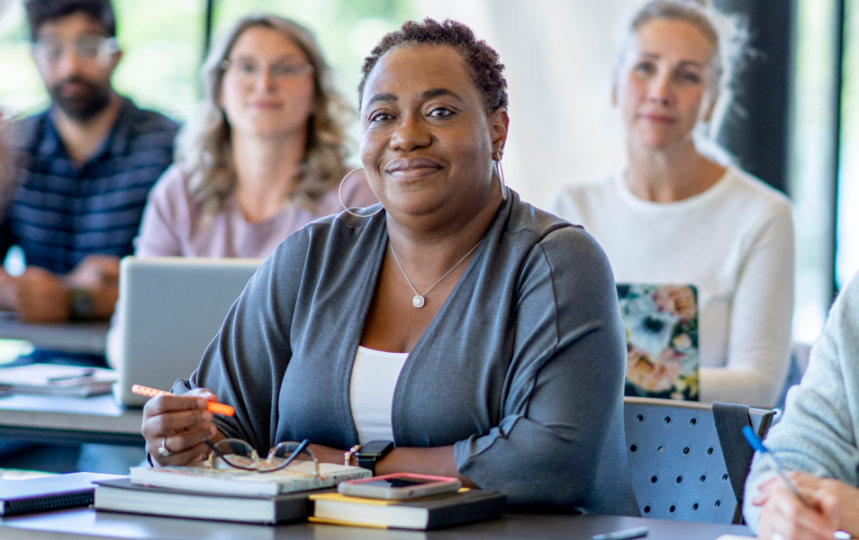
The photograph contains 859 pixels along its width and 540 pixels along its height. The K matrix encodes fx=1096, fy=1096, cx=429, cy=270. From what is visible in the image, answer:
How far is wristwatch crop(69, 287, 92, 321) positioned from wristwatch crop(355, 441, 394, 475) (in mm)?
2657

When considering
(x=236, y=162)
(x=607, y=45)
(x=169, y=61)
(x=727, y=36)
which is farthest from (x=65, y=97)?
(x=727, y=36)

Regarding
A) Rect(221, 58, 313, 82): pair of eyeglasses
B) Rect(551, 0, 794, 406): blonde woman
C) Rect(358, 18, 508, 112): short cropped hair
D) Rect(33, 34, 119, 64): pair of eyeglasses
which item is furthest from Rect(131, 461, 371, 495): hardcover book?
Rect(33, 34, 119, 64): pair of eyeglasses

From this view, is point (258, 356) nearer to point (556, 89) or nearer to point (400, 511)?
point (400, 511)

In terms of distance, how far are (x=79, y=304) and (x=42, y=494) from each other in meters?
2.80

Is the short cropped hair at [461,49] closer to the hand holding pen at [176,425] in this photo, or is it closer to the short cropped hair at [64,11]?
the hand holding pen at [176,425]

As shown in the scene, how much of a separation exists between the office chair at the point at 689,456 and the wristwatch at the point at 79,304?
9.08 feet

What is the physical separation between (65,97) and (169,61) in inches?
32.2

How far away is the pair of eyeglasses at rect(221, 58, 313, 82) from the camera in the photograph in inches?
145

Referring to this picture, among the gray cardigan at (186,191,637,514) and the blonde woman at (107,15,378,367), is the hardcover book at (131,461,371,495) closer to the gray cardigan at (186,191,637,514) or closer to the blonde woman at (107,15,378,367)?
the gray cardigan at (186,191,637,514)

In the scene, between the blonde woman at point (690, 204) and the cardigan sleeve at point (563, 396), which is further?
the blonde woman at point (690, 204)

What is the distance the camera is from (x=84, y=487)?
1.48m

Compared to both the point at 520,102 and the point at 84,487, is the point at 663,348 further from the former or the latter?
the point at 520,102

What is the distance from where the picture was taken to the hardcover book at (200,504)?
4.41ft

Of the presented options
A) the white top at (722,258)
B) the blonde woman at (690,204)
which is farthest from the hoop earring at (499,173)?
the blonde woman at (690,204)
